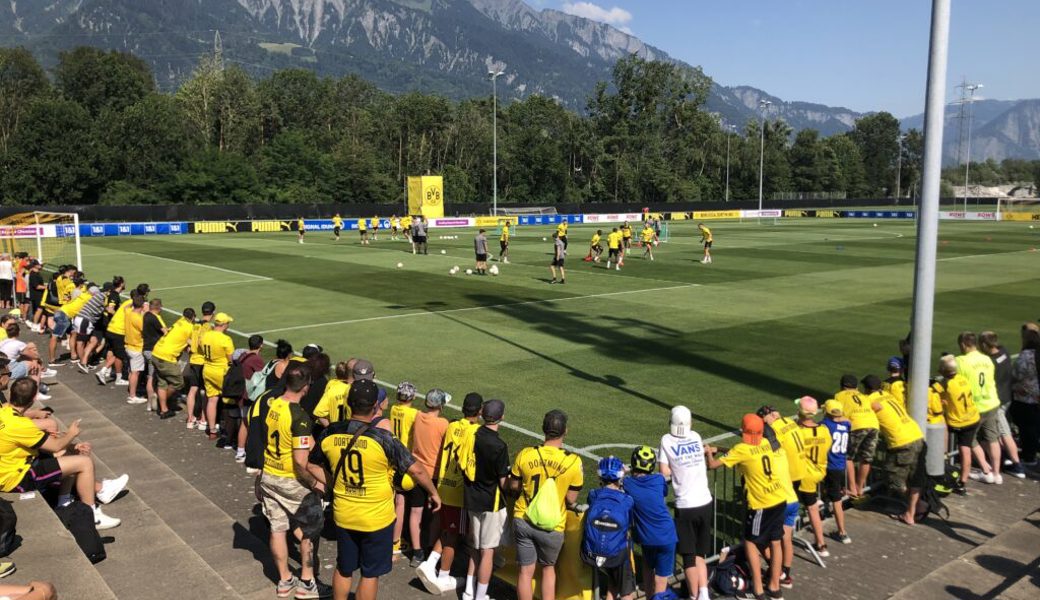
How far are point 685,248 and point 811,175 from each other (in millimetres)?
97224

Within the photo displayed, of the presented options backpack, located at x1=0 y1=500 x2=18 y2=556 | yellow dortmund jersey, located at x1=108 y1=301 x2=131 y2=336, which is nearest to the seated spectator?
backpack, located at x1=0 y1=500 x2=18 y2=556

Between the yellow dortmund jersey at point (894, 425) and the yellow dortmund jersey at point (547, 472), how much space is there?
4.36m

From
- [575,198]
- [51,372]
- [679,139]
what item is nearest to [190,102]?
[575,198]

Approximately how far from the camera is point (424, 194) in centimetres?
6706

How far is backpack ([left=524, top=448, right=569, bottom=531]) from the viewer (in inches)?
250

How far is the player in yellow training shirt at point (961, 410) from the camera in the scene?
9.88m

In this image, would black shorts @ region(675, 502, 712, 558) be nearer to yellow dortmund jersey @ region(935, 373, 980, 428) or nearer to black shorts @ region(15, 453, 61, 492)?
yellow dortmund jersey @ region(935, 373, 980, 428)

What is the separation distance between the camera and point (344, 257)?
38656 millimetres

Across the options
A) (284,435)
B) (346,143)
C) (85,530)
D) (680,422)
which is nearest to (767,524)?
(680,422)

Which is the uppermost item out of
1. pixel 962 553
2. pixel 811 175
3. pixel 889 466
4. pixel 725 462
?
pixel 811 175

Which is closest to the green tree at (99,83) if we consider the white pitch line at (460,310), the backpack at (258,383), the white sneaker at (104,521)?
the white pitch line at (460,310)

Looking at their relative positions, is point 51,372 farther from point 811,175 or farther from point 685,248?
point 811,175

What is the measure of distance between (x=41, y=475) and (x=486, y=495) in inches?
175

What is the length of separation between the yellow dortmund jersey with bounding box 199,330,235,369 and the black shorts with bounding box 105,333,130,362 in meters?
3.84
